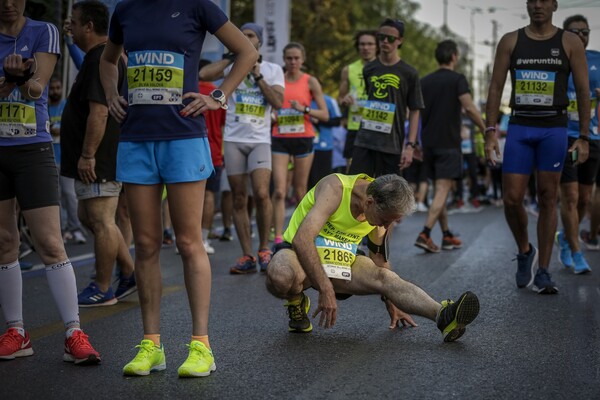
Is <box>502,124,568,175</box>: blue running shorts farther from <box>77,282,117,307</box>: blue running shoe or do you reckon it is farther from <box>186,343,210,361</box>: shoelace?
<box>186,343,210,361</box>: shoelace

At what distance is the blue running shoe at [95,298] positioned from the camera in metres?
7.56

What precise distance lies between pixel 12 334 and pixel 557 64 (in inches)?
183

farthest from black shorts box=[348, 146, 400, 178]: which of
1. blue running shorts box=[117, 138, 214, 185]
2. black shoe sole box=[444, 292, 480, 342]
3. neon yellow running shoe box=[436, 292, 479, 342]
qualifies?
blue running shorts box=[117, 138, 214, 185]

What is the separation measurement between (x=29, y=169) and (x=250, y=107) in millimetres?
4637

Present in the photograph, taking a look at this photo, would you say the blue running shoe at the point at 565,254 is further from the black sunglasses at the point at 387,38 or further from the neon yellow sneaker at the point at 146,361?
the neon yellow sneaker at the point at 146,361

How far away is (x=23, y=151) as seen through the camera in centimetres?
557

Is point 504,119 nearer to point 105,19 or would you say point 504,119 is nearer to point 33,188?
point 105,19

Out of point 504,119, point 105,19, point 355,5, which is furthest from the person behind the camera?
point 355,5

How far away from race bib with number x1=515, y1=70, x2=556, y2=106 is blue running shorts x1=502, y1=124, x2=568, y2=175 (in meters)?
0.20

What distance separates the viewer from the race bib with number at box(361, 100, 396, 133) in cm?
980

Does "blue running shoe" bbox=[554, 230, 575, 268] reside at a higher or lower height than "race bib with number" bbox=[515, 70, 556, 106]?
lower

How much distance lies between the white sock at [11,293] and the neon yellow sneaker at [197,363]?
1147 mm

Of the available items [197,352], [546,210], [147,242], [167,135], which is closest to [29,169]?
[147,242]

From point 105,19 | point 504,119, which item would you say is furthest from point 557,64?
point 504,119
